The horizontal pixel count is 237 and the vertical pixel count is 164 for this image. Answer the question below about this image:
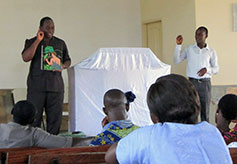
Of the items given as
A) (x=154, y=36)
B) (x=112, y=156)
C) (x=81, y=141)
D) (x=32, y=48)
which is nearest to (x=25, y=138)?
(x=81, y=141)

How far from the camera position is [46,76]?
3805mm

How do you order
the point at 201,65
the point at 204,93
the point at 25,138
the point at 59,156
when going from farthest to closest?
the point at 201,65, the point at 204,93, the point at 25,138, the point at 59,156

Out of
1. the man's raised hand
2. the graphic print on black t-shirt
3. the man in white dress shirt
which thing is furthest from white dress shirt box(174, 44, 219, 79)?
the man's raised hand

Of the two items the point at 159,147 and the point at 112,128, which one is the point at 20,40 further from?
the point at 159,147

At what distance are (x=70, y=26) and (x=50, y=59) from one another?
263cm

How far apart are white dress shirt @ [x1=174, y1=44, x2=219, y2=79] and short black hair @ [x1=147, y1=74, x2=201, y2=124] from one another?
391 centimetres

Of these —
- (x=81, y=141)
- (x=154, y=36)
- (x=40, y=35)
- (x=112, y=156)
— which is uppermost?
(x=154, y=36)

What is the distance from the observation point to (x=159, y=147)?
123 cm

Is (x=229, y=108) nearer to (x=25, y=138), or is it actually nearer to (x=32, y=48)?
(x=25, y=138)

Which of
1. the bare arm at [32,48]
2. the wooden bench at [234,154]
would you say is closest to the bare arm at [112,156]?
the wooden bench at [234,154]

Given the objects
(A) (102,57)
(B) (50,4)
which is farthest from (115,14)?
(A) (102,57)

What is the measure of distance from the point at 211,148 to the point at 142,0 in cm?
620

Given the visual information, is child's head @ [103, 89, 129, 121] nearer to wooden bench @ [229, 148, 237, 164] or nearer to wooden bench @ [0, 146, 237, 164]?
wooden bench @ [0, 146, 237, 164]

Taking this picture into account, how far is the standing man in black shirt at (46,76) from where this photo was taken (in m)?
3.78
